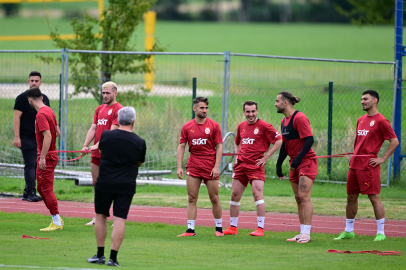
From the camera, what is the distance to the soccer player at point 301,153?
26.2ft

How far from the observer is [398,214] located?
10188mm

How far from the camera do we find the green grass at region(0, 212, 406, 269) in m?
6.41

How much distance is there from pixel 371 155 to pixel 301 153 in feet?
3.41

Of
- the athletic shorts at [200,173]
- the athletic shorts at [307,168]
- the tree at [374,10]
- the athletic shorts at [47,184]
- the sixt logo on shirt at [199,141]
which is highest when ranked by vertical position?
the tree at [374,10]

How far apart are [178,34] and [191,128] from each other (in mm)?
73802

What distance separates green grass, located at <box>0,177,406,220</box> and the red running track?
0.34 meters

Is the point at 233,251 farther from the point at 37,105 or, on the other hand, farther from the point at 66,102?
the point at 66,102

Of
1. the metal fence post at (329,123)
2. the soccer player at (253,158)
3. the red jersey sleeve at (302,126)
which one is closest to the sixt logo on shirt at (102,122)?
the soccer player at (253,158)

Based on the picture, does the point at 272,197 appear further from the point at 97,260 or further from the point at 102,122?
the point at 97,260

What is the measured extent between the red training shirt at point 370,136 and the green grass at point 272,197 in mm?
2314

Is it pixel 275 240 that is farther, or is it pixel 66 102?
pixel 66 102

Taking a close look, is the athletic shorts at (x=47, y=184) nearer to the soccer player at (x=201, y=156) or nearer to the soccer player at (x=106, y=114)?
the soccer player at (x=106, y=114)

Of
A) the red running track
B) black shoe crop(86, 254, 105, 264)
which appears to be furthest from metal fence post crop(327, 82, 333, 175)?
black shoe crop(86, 254, 105, 264)

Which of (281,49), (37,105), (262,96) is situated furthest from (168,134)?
(281,49)
